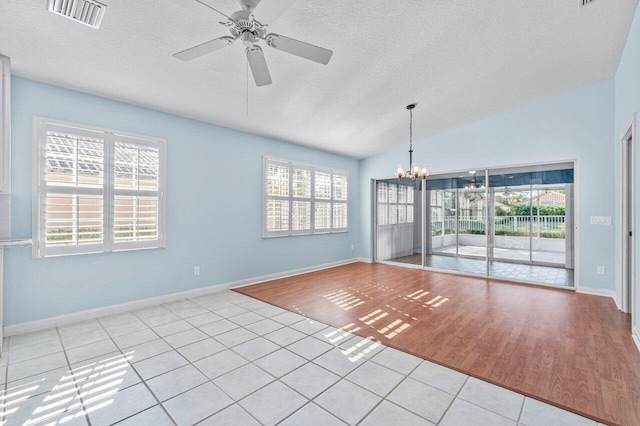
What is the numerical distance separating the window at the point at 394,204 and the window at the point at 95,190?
5.00 meters

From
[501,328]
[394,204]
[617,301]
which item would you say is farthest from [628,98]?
[394,204]

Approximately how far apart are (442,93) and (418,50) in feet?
4.35

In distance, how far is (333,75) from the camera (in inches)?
137

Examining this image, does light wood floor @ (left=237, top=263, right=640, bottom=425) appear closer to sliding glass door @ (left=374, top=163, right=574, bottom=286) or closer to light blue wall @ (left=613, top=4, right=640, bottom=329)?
light blue wall @ (left=613, top=4, right=640, bottom=329)

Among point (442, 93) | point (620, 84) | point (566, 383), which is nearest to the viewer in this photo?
point (566, 383)

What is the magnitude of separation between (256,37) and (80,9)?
141 centimetres

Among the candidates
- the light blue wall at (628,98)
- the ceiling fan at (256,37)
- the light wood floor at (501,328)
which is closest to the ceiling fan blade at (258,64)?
the ceiling fan at (256,37)

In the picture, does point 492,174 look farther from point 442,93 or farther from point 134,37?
point 134,37

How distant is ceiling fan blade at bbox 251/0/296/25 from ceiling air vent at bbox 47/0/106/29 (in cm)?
134

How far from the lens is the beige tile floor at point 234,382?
1.79 metres

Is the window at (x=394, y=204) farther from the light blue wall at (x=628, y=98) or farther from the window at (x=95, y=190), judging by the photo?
the window at (x=95, y=190)

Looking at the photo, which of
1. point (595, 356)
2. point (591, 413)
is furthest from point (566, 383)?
point (595, 356)

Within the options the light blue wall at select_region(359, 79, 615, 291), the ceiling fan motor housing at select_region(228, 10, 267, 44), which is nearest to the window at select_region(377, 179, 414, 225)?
the light blue wall at select_region(359, 79, 615, 291)

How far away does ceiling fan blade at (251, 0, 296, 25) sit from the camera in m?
1.71
